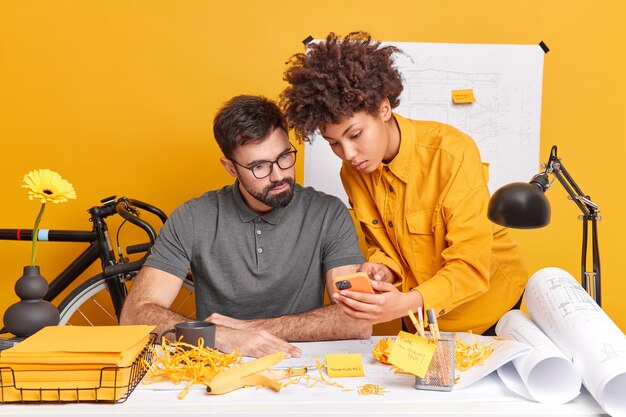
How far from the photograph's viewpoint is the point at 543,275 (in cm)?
168

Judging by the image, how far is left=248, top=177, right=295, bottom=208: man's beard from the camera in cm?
221

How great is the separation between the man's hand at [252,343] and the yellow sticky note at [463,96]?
5.36 feet

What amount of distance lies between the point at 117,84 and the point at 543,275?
2.06m

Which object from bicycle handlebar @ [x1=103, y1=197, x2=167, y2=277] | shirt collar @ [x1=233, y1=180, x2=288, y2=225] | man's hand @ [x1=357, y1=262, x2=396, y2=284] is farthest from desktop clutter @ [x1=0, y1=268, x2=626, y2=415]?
bicycle handlebar @ [x1=103, y1=197, x2=167, y2=277]

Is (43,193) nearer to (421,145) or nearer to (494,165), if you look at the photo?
(421,145)

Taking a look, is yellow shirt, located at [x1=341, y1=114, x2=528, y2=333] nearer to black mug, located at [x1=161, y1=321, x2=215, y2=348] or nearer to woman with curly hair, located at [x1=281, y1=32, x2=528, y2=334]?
woman with curly hair, located at [x1=281, y1=32, x2=528, y2=334]

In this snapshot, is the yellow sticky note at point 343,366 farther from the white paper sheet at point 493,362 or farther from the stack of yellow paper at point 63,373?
the stack of yellow paper at point 63,373

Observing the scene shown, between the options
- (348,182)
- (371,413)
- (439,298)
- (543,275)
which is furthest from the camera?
(348,182)

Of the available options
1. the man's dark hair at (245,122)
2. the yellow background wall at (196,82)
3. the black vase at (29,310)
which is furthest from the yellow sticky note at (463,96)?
the black vase at (29,310)

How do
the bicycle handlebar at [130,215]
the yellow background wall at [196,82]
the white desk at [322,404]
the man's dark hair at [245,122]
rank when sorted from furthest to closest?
the yellow background wall at [196,82], the bicycle handlebar at [130,215], the man's dark hair at [245,122], the white desk at [322,404]

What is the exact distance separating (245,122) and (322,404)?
1102mm

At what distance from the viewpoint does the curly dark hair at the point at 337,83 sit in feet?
6.38

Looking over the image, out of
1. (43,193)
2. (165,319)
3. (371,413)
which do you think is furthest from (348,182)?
(371,413)

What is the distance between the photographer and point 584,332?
1.40m
